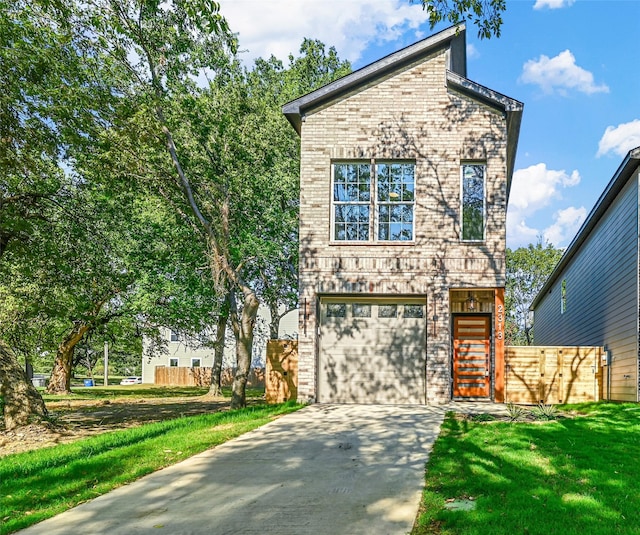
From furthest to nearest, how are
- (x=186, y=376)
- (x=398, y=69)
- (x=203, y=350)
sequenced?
(x=203, y=350), (x=186, y=376), (x=398, y=69)

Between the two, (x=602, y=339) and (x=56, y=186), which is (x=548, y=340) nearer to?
(x=602, y=339)

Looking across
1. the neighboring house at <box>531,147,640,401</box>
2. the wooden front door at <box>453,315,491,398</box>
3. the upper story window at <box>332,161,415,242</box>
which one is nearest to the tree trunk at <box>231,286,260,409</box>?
the upper story window at <box>332,161,415,242</box>

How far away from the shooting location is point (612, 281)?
1645 cm

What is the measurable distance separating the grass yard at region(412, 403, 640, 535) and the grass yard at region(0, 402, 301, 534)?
3.34m

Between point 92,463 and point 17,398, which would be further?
point 17,398

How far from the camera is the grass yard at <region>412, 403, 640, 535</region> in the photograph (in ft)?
15.7

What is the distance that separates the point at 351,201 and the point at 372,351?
3.44 m

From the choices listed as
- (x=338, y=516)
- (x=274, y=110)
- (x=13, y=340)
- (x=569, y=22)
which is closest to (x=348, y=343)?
(x=569, y=22)

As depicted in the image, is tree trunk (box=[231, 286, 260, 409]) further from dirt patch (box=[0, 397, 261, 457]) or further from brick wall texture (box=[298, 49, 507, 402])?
dirt patch (box=[0, 397, 261, 457])

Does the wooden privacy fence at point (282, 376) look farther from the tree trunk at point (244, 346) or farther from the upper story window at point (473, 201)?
the upper story window at point (473, 201)

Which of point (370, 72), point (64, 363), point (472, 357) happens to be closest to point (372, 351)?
point (472, 357)

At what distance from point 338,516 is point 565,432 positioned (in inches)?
209

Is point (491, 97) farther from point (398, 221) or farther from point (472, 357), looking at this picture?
point (472, 357)

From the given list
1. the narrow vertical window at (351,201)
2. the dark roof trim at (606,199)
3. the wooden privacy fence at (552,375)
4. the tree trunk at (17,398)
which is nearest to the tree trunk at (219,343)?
the narrow vertical window at (351,201)
